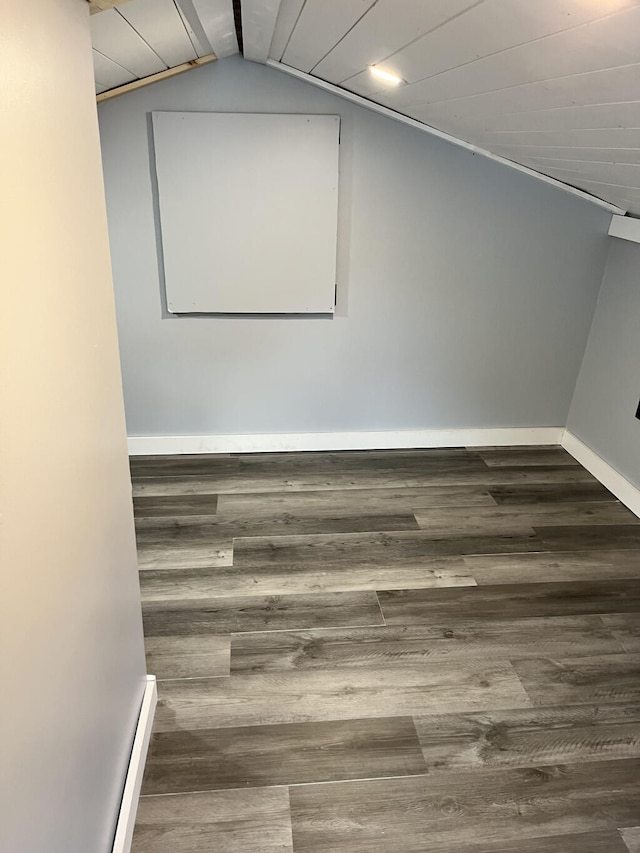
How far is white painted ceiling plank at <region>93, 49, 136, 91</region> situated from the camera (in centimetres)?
194

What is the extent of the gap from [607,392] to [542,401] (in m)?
0.41

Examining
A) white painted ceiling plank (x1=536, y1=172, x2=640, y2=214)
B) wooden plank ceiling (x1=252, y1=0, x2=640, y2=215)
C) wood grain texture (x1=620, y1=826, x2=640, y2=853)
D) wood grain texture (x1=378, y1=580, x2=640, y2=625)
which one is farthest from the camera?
white painted ceiling plank (x1=536, y1=172, x2=640, y2=214)

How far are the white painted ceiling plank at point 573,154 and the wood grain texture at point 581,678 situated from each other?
1624mm

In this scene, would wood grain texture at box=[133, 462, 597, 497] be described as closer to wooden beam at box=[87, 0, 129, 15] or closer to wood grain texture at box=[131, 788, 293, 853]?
wood grain texture at box=[131, 788, 293, 853]

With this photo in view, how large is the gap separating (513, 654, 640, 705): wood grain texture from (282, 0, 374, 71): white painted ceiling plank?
6.49 feet

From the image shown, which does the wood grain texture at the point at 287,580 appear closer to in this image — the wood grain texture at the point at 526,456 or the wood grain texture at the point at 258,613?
the wood grain texture at the point at 258,613

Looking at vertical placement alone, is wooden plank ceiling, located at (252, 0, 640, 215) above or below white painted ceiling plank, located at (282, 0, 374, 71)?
below

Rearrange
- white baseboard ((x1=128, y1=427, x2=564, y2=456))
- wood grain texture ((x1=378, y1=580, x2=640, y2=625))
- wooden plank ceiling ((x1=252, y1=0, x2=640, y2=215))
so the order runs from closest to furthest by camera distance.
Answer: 1. wooden plank ceiling ((x1=252, y1=0, x2=640, y2=215))
2. wood grain texture ((x1=378, y1=580, x2=640, y2=625))
3. white baseboard ((x1=128, y1=427, x2=564, y2=456))

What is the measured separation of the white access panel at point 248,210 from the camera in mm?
2820

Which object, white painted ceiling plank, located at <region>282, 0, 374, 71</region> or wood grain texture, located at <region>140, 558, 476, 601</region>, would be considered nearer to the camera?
white painted ceiling plank, located at <region>282, 0, 374, 71</region>

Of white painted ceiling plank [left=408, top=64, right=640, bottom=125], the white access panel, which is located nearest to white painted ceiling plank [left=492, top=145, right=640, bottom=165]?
white painted ceiling plank [left=408, top=64, right=640, bottom=125]

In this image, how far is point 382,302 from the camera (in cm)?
324

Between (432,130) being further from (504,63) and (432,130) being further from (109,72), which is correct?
(504,63)

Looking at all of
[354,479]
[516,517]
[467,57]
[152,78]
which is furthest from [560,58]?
[354,479]
